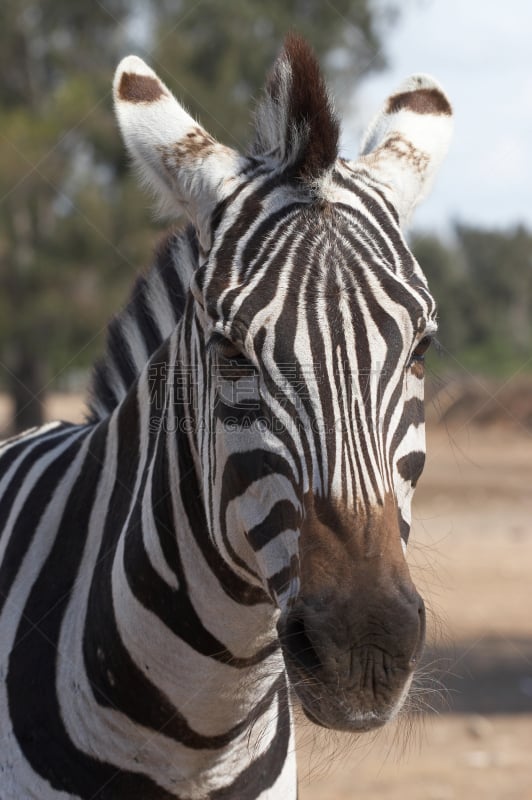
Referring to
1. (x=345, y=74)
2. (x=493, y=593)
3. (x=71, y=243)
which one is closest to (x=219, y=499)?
(x=493, y=593)

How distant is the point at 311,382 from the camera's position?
208 centimetres

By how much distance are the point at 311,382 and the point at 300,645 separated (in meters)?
0.57

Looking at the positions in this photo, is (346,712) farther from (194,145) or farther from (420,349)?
(194,145)

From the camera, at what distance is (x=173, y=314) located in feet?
10.1

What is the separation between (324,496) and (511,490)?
1716 cm

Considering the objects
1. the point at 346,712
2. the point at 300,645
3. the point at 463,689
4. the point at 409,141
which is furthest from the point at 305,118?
the point at 463,689

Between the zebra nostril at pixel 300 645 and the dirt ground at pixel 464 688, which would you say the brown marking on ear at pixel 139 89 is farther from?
the zebra nostril at pixel 300 645

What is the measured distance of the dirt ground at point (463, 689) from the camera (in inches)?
110

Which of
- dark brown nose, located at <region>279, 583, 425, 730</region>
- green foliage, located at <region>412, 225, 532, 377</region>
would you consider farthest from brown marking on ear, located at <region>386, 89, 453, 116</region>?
green foliage, located at <region>412, 225, 532, 377</region>

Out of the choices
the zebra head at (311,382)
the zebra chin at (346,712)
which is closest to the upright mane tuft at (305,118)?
the zebra head at (311,382)

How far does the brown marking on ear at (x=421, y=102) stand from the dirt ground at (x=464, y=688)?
3.32ft

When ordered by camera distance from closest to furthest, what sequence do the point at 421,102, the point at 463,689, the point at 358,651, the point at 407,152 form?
1. the point at 358,651
2. the point at 407,152
3. the point at 421,102
4. the point at 463,689

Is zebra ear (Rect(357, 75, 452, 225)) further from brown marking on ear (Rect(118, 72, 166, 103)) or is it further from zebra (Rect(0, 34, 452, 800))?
brown marking on ear (Rect(118, 72, 166, 103))

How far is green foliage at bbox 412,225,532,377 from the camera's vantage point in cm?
4297
